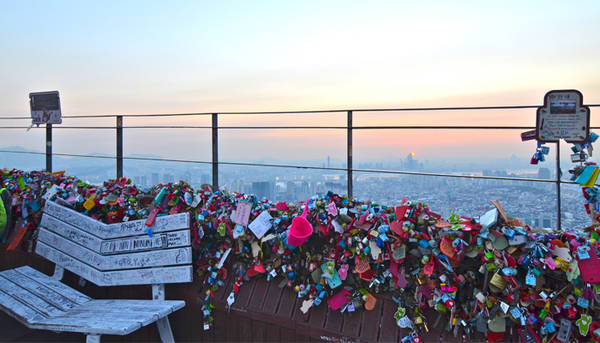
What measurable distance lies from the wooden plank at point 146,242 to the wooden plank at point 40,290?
1.60 ft

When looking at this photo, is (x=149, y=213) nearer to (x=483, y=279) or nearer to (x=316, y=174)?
(x=316, y=174)

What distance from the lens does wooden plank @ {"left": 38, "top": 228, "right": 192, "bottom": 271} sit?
328 centimetres

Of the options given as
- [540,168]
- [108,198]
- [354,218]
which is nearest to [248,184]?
[354,218]

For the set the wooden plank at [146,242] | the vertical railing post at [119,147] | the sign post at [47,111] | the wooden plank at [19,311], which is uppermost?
the sign post at [47,111]

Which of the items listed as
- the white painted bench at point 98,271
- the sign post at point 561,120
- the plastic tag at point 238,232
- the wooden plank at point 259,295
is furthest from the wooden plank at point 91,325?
the sign post at point 561,120

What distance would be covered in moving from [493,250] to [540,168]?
3.14ft

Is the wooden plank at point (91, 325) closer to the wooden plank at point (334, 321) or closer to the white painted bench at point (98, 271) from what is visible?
the white painted bench at point (98, 271)

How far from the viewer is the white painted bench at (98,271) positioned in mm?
2820

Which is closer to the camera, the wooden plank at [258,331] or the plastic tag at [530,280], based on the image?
the plastic tag at [530,280]

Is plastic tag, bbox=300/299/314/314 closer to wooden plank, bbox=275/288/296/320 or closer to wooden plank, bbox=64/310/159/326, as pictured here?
wooden plank, bbox=275/288/296/320

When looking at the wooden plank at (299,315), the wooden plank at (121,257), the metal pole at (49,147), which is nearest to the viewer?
the wooden plank at (299,315)

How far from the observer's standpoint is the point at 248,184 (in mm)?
3645

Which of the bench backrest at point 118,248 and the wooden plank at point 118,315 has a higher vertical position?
the bench backrest at point 118,248

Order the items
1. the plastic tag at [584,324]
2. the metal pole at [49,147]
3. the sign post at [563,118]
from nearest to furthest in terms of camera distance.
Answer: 1. the plastic tag at [584,324]
2. the sign post at [563,118]
3. the metal pole at [49,147]
